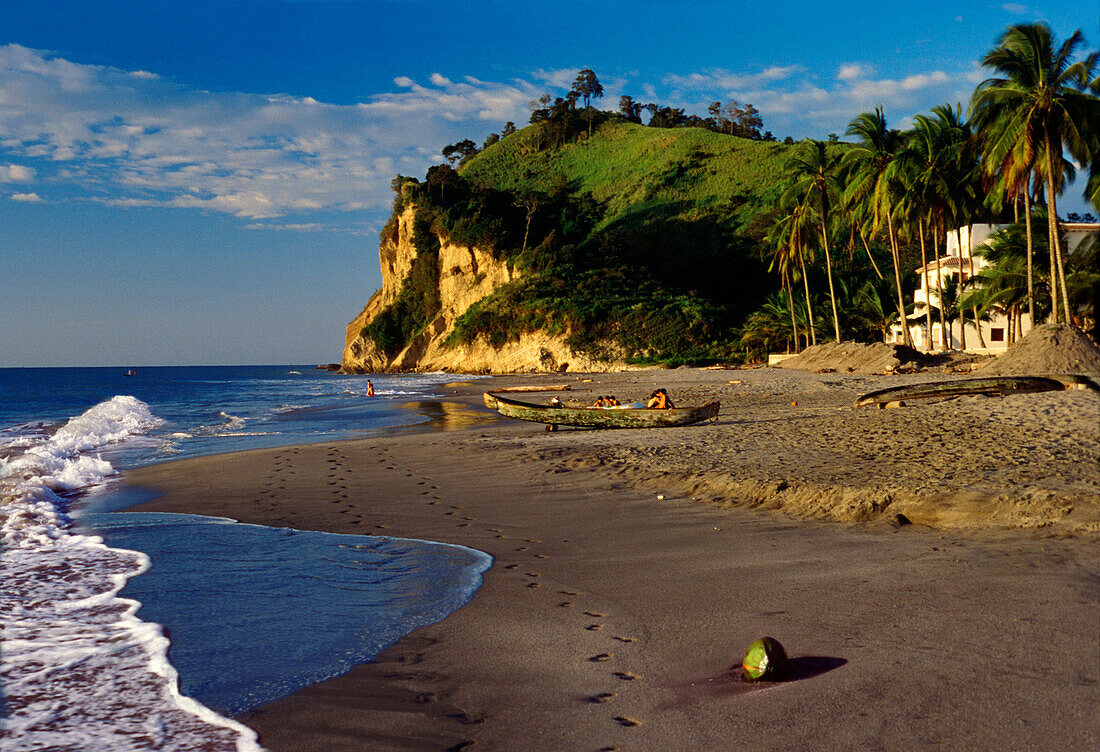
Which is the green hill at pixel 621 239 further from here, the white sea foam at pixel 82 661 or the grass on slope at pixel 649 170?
the white sea foam at pixel 82 661

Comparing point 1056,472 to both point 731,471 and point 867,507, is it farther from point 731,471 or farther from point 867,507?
point 731,471

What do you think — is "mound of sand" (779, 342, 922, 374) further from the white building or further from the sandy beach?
the sandy beach

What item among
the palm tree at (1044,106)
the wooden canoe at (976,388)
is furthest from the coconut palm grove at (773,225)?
the wooden canoe at (976,388)

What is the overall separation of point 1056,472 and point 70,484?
48.9 ft

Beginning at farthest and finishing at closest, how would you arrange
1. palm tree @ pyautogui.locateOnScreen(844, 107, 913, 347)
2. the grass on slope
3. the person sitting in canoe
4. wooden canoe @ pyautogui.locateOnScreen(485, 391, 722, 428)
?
the grass on slope < palm tree @ pyautogui.locateOnScreen(844, 107, 913, 347) < the person sitting in canoe < wooden canoe @ pyautogui.locateOnScreen(485, 391, 722, 428)

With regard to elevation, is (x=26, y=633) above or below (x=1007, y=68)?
below

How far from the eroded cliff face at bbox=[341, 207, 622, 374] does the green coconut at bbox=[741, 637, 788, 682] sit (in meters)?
57.3

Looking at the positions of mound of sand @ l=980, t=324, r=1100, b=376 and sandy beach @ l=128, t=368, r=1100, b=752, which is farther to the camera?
mound of sand @ l=980, t=324, r=1100, b=376

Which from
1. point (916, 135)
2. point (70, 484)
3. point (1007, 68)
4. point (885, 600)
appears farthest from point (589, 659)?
point (916, 135)

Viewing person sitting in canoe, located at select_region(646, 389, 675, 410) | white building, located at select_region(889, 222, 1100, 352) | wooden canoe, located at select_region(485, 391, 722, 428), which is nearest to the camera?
wooden canoe, located at select_region(485, 391, 722, 428)

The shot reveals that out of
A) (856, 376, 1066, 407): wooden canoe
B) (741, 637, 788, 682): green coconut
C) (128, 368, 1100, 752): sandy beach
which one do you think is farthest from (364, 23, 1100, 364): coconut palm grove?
(741, 637, 788, 682): green coconut

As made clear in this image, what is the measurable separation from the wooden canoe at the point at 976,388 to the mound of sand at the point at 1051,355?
7034 mm

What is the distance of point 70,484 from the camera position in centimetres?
1262

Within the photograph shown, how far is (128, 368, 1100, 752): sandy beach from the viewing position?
348 centimetres
